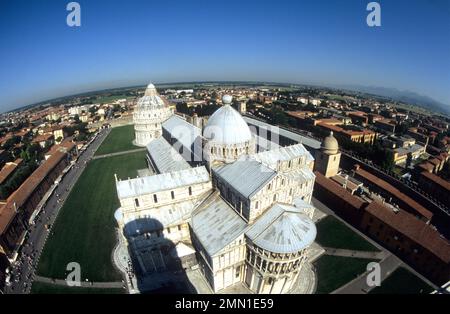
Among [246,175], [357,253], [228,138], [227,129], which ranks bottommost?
[357,253]

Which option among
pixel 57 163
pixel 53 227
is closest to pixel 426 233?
pixel 53 227

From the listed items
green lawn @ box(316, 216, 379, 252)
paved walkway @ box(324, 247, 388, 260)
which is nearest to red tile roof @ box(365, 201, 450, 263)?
paved walkway @ box(324, 247, 388, 260)

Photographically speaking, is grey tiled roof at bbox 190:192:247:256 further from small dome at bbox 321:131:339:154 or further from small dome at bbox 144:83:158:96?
small dome at bbox 144:83:158:96

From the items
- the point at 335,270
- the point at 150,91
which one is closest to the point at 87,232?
the point at 335,270

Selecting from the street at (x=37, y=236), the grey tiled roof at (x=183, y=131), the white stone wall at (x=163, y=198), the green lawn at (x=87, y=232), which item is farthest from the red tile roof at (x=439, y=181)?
the street at (x=37, y=236)

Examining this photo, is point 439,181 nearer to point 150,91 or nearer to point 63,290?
point 63,290
